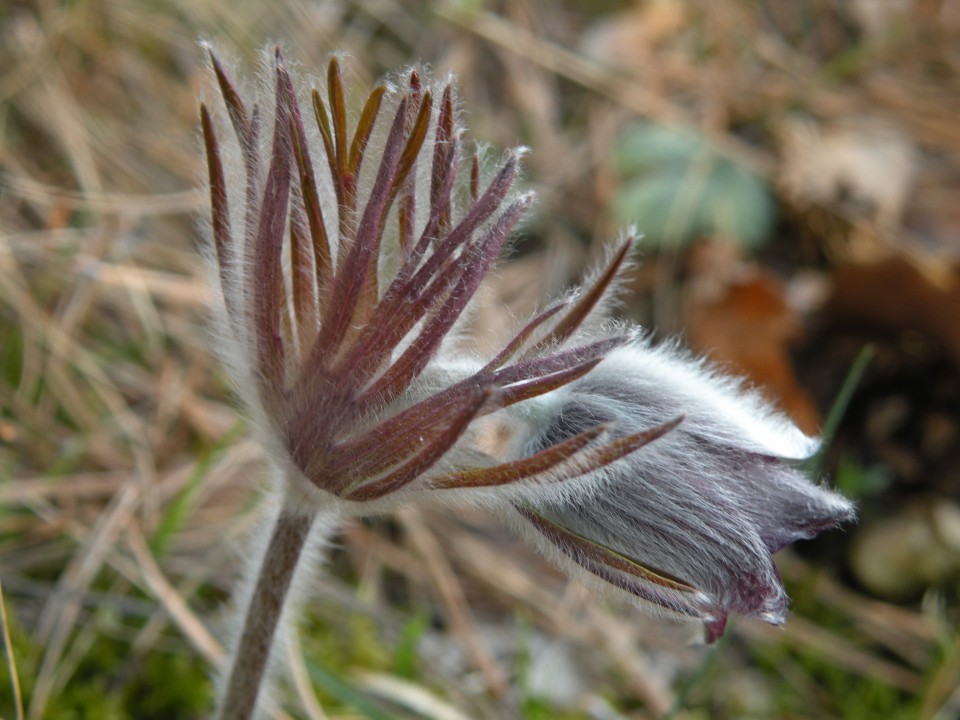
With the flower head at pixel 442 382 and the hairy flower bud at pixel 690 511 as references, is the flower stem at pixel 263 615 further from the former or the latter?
the hairy flower bud at pixel 690 511

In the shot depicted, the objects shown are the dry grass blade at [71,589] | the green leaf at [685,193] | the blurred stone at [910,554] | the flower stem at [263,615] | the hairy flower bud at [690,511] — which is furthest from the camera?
A: the green leaf at [685,193]

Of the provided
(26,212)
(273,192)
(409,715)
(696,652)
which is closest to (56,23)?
(26,212)

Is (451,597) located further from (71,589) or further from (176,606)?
(71,589)

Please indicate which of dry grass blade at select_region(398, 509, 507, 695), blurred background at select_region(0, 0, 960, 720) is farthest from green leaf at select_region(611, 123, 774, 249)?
dry grass blade at select_region(398, 509, 507, 695)

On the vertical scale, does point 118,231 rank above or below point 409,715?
above

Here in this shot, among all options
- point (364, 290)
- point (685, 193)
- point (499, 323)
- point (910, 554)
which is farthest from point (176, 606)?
point (685, 193)

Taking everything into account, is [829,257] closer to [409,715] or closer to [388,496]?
[409,715]

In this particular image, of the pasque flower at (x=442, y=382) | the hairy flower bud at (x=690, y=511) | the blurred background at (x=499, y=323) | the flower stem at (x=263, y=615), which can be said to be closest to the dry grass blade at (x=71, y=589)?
the blurred background at (x=499, y=323)
